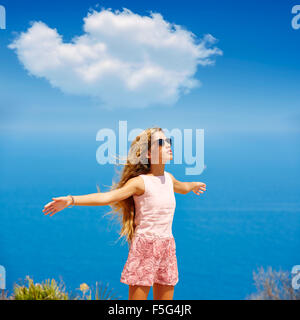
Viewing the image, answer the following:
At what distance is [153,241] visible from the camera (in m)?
2.79

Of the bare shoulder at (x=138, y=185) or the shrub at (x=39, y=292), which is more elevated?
the bare shoulder at (x=138, y=185)

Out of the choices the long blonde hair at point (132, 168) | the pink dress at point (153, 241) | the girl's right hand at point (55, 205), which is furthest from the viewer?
the long blonde hair at point (132, 168)

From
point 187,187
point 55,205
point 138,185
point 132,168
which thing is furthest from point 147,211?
point 55,205

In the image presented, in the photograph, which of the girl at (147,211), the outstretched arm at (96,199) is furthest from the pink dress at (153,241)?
the outstretched arm at (96,199)

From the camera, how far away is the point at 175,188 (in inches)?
123

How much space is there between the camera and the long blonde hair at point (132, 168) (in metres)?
2.92

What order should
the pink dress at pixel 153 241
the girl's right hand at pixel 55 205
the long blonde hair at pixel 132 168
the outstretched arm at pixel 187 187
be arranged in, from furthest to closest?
the outstretched arm at pixel 187 187 < the long blonde hair at pixel 132 168 < the pink dress at pixel 153 241 < the girl's right hand at pixel 55 205

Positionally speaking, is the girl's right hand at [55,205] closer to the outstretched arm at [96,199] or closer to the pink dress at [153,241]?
the outstretched arm at [96,199]

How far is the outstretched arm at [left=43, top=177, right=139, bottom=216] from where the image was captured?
2.47 m

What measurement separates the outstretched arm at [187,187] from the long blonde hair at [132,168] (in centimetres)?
29

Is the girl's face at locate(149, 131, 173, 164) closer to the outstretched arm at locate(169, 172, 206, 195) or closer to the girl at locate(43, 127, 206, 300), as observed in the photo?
the girl at locate(43, 127, 206, 300)
